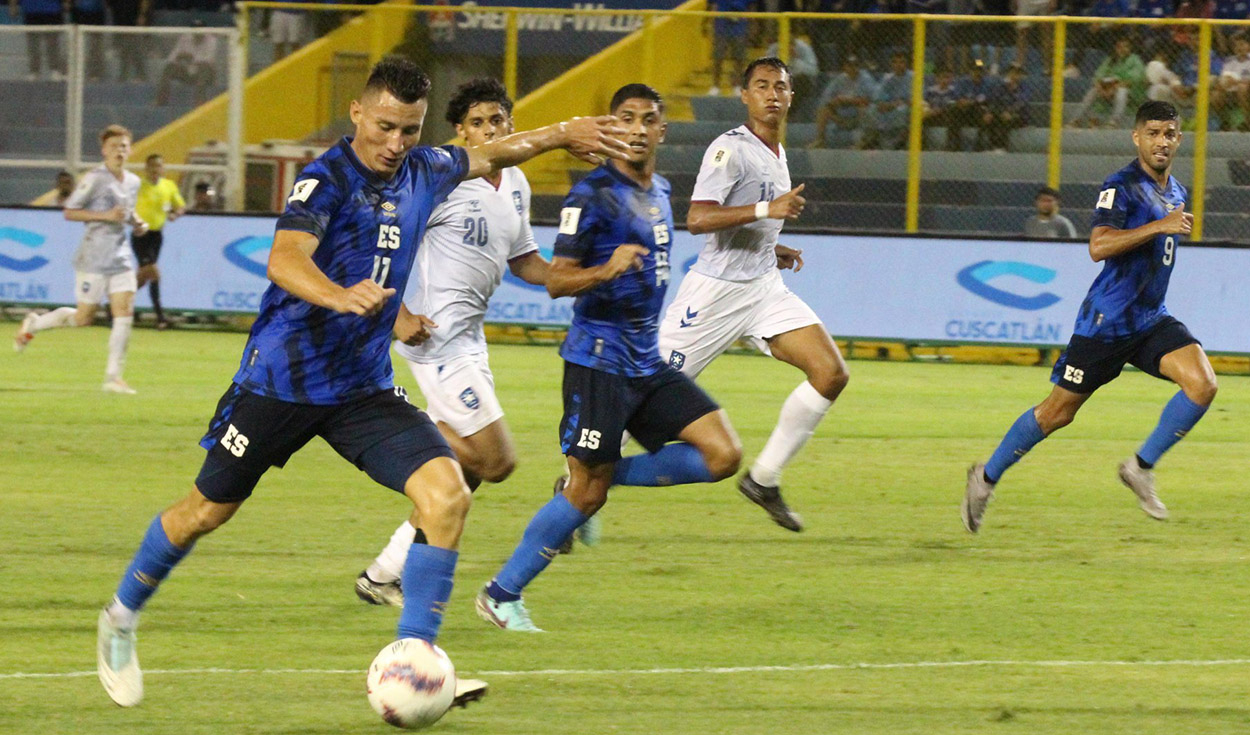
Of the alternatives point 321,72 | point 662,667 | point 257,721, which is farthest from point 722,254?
point 321,72

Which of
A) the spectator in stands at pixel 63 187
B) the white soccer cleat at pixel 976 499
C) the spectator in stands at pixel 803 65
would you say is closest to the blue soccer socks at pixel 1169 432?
the white soccer cleat at pixel 976 499

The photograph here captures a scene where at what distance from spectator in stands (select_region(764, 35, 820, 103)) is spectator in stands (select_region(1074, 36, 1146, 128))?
10.5 feet

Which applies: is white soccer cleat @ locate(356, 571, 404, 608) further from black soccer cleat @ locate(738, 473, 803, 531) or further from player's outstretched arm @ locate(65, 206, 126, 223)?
player's outstretched arm @ locate(65, 206, 126, 223)

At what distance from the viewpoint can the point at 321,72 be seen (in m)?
24.2

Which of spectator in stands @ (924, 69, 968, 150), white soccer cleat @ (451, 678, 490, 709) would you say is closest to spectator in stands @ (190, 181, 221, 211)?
spectator in stands @ (924, 69, 968, 150)

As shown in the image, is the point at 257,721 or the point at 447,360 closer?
the point at 257,721

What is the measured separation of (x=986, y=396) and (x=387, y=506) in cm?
778

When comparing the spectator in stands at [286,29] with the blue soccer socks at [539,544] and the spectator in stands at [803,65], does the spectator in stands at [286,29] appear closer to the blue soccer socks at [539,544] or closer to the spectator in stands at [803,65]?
the spectator in stands at [803,65]

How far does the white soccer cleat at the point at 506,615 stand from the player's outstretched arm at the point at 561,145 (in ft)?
5.72

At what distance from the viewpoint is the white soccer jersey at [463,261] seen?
8492 mm

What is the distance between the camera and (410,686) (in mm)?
5473

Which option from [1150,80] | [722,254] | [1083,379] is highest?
[1150,80]

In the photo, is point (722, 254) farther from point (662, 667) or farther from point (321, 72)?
point (321, 72)

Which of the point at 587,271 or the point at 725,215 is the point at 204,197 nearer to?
the point at 725,215
